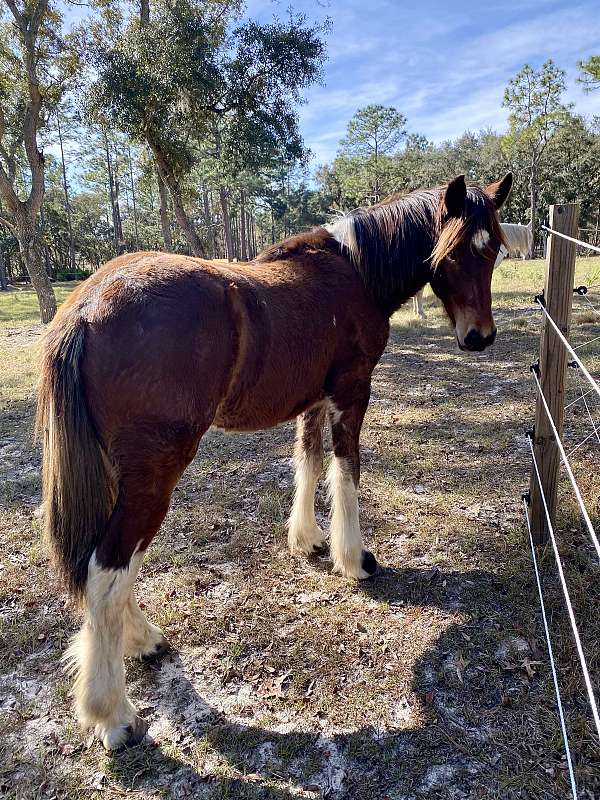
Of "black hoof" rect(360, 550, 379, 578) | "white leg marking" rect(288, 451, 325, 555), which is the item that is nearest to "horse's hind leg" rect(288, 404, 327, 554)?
"white leg marking" rect(288, 451, 325, 555)

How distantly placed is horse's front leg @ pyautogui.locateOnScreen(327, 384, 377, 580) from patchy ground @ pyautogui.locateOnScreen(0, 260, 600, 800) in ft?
0.46

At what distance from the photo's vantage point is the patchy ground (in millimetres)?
1875

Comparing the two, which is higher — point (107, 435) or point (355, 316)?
point (355, 316)

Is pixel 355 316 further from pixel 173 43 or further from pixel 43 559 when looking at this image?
pixel 173 43

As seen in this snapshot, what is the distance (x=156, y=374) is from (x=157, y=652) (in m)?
1.52

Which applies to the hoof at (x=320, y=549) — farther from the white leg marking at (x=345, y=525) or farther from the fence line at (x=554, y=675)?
the fence line at (x=554, y=675)

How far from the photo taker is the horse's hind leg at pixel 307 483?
3.30 metres

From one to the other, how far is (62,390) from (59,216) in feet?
150

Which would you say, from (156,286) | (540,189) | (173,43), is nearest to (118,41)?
(173,43)

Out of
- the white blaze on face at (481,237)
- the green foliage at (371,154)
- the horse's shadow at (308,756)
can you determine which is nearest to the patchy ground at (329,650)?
the horse's shadow at (308,756)

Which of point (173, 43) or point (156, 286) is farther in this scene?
point (173, 43)

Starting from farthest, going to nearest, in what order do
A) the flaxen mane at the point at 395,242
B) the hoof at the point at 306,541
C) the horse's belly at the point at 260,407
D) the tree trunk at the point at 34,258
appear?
the tree trunk at the point at 34,258
the hoof at the point at 306,541
the flaxen mane at the point at 395,242
the horse's belly at the point at 260,407

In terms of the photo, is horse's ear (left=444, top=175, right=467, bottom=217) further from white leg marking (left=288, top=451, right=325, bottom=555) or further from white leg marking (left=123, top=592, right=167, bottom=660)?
white leg marking (left=123, top=592, right=167, bottom=660)

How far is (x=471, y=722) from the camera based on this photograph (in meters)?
2.03
